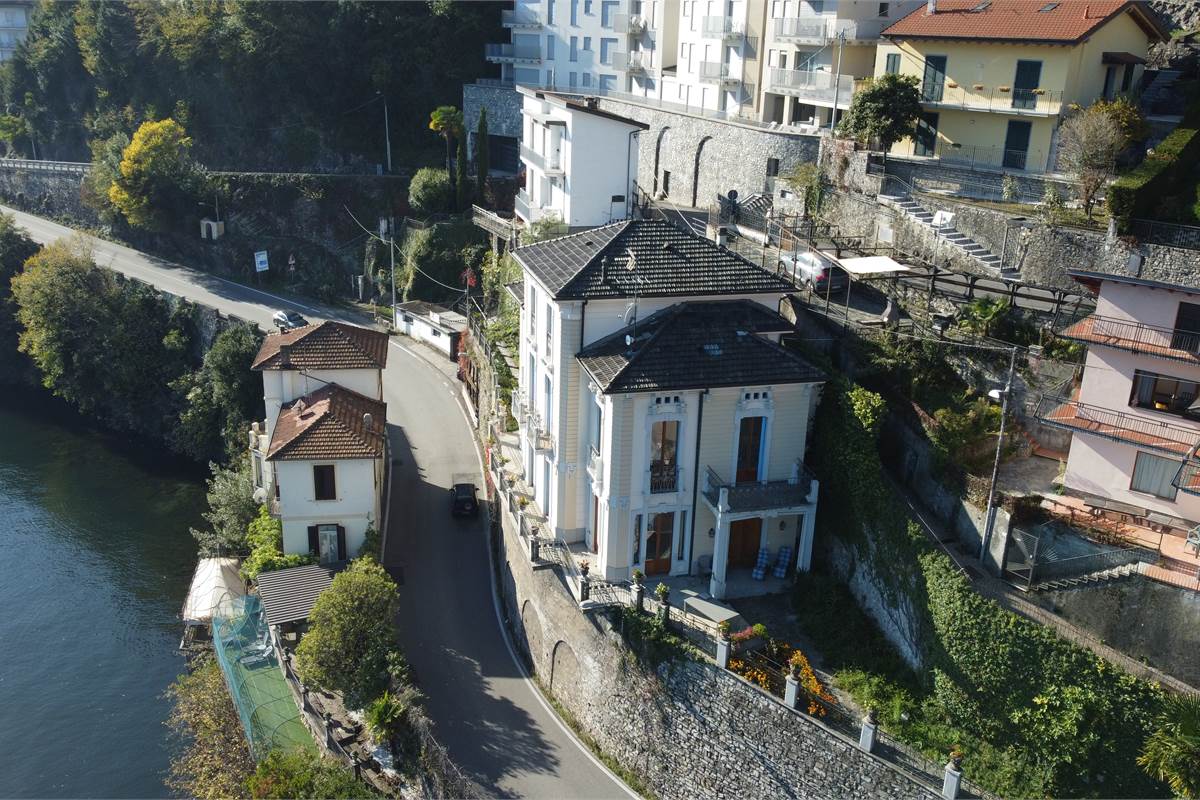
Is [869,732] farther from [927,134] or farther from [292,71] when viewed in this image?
[292,71]

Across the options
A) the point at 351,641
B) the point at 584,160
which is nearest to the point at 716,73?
the point at 584,160

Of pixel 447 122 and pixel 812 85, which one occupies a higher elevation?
pixel 812 85

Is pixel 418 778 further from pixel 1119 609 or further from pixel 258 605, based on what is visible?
pixel 1119 609

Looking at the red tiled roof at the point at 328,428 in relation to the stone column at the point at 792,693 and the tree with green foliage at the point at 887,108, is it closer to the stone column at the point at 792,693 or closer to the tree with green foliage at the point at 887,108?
the stone column at the point at 792,693

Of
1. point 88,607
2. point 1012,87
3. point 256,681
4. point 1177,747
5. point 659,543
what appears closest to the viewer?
point 1177,747

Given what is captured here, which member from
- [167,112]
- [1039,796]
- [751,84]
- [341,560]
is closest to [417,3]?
Answer: [167,112]

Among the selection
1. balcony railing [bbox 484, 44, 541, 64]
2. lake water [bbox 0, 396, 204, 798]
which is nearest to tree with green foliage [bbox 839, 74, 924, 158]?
balcony railing [bbox 484, 44, 541, 64]
